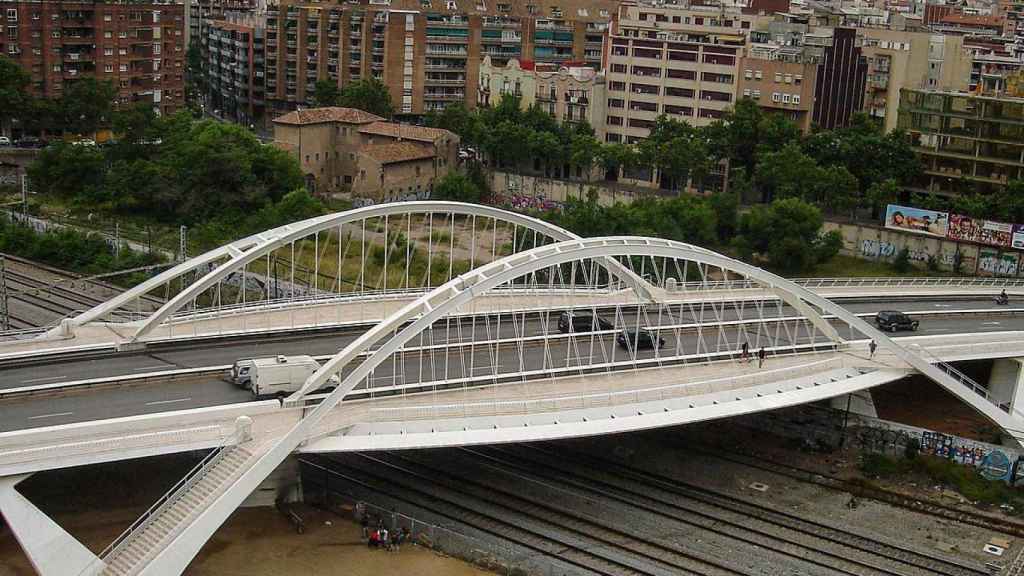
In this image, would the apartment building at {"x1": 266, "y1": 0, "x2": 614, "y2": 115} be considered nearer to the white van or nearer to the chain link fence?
the white van

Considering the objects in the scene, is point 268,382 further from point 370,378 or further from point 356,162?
point 356,162

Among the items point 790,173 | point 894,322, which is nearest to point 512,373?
point 894,322

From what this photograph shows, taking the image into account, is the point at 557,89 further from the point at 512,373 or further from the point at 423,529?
the point at 423,529

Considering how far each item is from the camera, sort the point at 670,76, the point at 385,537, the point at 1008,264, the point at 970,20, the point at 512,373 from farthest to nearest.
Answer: the point at 970,20 → the point at 670,76 → the point at 1008,264 → the point at 512,373 → the point at 385,537

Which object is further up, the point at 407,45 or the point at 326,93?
the point at 407,45

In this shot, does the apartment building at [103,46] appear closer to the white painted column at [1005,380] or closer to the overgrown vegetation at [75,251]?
the overgrown vegetation at [75,251]

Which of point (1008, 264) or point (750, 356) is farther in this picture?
point (1008, 264)
